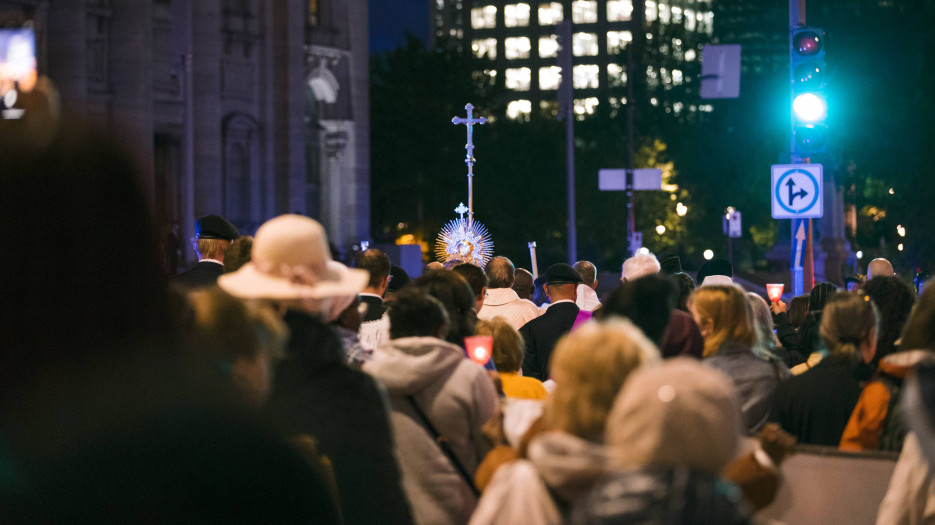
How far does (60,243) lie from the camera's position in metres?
1.35

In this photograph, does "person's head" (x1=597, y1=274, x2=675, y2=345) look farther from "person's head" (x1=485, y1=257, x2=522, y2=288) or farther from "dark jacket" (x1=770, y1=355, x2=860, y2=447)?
"person's head" (x1=485, y1=257, x2=522, y2=288)

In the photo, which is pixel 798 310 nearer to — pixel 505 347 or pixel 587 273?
pixel 587 273

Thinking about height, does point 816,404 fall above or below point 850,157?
below

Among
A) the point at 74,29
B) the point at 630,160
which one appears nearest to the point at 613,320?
the point at 74,29

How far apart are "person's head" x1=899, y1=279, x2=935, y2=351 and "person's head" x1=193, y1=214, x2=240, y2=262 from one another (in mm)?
5163

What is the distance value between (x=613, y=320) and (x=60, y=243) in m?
2.20

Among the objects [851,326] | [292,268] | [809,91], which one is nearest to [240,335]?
[292,268]

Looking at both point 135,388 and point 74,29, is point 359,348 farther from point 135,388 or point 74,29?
point 74,29

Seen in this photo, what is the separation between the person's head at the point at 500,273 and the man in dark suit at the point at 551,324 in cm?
60

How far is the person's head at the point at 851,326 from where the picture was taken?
18.6 ft

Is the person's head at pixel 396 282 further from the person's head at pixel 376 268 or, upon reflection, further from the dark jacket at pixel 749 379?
the dark jacket at pixel 749 379

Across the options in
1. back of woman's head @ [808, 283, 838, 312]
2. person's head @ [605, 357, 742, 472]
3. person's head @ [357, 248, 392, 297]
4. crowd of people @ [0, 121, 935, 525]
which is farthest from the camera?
back of woman's head @ [808, 283, 838, 312]

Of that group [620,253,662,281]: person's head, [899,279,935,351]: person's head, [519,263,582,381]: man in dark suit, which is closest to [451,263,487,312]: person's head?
[519,263,582,381]: man in dark suit

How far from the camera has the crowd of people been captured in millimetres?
1342
